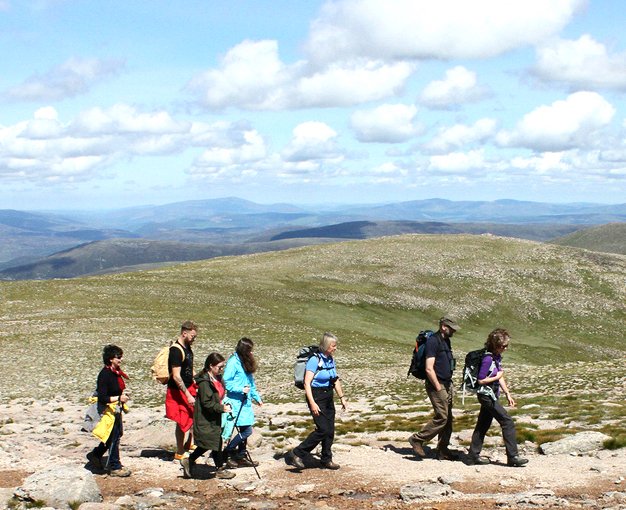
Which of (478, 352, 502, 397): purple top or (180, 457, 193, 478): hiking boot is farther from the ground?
(478, 352, 502, 397): purple top

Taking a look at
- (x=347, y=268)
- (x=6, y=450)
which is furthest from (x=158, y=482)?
(x=347, y=268)

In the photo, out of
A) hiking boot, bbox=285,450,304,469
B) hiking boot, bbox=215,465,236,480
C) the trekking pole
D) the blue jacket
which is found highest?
the blue jacket

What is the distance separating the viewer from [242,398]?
16391mm

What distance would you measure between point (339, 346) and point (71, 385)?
25.4 metres

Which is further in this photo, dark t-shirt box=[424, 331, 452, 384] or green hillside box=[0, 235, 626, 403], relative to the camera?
green hillside box=[0, 235, 626, 403]

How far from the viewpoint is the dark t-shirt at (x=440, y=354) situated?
16.3m

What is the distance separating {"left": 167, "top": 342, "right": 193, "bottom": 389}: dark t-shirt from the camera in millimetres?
16375

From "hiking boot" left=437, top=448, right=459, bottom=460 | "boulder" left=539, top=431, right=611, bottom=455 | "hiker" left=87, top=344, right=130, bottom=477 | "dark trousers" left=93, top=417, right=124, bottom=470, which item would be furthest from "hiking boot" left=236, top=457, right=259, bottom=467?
"boulder" left=539, top=431, right=611, bottom=455

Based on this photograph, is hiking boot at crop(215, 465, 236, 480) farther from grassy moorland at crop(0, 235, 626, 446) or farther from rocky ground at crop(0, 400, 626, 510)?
grassy moorland at crop(0, 235, 626, 446)

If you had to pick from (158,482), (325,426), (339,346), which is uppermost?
(325,426)

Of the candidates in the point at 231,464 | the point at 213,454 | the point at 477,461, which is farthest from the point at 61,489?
the point at 477,461

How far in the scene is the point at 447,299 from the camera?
88.0 metres

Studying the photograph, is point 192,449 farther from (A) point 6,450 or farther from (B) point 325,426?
(A) point 6,450

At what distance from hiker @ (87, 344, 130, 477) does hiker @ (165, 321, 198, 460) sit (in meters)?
1.26
